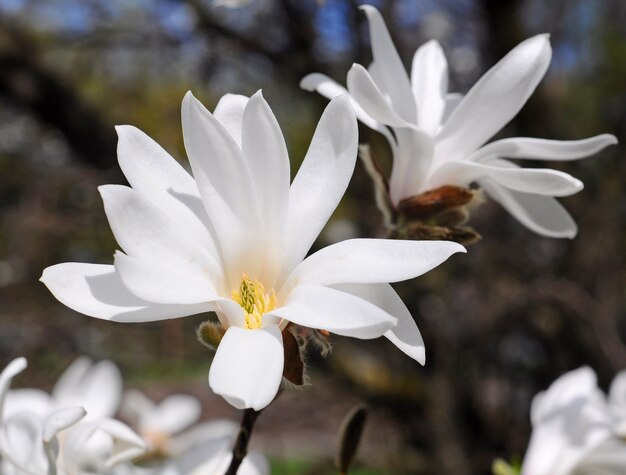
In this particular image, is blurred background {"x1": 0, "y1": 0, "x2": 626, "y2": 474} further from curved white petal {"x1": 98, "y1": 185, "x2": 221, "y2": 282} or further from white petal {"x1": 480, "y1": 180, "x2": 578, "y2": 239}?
curved white petal {"x1": 98, "y1": 185, "x2": 221, "y2": 282}

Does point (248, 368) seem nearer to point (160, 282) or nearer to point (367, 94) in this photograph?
point (160, 282)

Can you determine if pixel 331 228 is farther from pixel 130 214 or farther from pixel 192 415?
pixel 130 214

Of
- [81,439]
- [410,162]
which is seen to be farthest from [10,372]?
[410,162]

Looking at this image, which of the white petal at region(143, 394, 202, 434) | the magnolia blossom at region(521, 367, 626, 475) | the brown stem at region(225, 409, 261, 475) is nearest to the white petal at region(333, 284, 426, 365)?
the brown stem at region(225, 409, 261, 475)

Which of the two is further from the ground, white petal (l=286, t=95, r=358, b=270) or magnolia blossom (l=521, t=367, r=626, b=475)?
white petal (l=286, t=95, r=358, b=270)

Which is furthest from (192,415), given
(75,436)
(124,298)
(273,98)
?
(273,98)

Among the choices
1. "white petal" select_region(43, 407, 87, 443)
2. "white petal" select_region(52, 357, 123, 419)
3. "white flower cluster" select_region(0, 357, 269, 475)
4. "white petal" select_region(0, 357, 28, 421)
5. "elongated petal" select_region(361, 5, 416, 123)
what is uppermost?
"elongated petal" select_region(361, 5, 416, 123)
